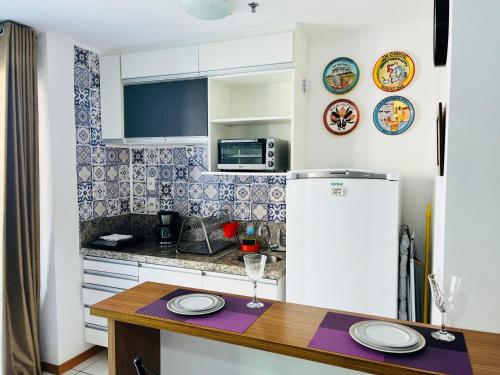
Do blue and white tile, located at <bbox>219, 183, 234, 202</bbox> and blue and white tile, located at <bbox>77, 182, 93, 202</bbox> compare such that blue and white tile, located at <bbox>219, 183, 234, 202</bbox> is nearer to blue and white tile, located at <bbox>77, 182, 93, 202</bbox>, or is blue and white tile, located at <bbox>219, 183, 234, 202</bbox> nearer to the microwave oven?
the microwave oven

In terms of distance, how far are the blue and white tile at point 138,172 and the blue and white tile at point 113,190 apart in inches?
7.3

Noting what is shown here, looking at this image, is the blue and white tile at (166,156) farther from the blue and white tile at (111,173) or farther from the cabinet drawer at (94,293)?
the cabinet drawer at (94,293)

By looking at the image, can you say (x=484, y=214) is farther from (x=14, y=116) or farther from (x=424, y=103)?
(x=14, y=116)

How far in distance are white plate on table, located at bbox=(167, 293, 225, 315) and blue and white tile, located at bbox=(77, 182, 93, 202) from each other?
195 centimetres

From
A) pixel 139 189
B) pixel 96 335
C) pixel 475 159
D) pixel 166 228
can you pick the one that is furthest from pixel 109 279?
pixel 475 159

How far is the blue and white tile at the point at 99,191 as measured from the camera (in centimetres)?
320

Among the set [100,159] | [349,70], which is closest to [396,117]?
[349,70]

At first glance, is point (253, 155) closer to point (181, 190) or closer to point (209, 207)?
point (209, 207)

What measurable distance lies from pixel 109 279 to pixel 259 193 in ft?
4.52

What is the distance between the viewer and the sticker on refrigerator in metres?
2.21

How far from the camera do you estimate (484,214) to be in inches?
56.2

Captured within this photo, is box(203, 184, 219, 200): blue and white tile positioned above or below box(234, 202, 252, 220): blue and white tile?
above

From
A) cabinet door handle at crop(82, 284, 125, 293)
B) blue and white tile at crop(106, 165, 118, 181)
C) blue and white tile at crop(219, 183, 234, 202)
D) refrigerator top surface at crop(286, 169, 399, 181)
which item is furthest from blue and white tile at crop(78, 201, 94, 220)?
refrigerator top surface at crop(286, 169, 399, 181)

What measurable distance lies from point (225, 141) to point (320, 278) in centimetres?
119
